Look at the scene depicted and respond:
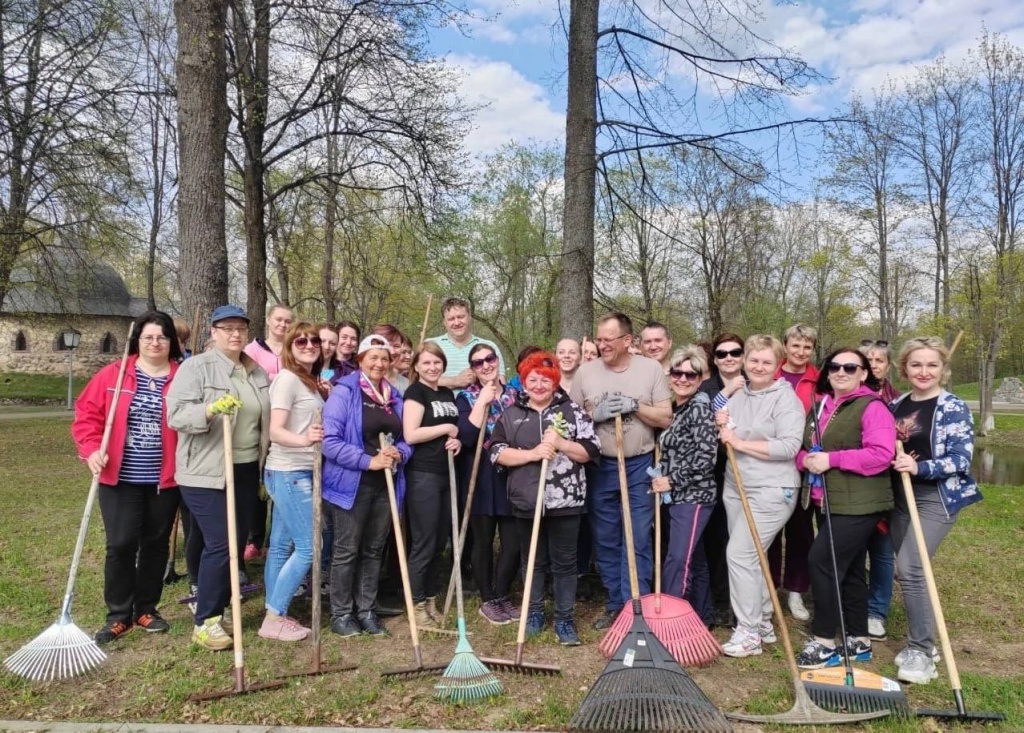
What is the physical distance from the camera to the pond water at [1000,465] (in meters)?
14.0

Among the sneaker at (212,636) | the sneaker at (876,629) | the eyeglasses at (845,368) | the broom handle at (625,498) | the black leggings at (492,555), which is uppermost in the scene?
the eyeglasses at (845,368)

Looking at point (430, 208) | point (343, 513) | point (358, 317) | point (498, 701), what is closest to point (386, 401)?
point (343, 513)

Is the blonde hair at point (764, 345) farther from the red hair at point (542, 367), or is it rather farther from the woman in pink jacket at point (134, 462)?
the woman in pink jacket at point (134, 462)

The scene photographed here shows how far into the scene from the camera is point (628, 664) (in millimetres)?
3451

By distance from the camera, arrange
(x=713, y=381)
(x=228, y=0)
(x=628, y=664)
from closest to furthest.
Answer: (x=628, y=664), (x=713, y=381), (x=228, y=0)

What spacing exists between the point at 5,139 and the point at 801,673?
→ 13.0m

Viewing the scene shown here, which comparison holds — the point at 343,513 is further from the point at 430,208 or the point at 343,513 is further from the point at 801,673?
the point at 430,208

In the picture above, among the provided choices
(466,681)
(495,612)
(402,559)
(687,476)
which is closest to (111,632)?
(402,559)

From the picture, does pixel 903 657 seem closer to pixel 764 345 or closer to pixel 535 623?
pixel 764 345

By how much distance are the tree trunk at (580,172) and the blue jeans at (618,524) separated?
2.95m

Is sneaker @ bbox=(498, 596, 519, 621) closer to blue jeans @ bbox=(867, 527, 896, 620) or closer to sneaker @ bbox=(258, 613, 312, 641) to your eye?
sneaker @ bbox=(258, 613, 312, 641)

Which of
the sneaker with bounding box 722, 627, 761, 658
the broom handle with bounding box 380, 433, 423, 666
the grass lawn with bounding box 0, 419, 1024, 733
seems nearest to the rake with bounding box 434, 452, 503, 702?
the grass lawn with bounding box 0, 419, 1024, 733

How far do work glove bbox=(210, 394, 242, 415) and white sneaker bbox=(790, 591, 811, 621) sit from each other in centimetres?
415

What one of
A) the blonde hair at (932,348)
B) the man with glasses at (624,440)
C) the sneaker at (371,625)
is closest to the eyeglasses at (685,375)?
the man with glasses at (624,440)
